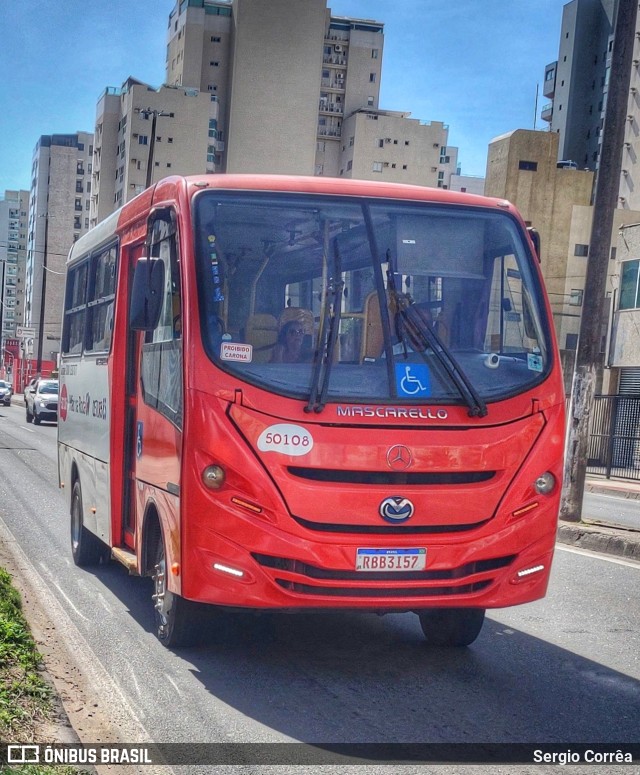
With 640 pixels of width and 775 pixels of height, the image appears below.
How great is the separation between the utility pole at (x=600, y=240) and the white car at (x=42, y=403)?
1077 inches

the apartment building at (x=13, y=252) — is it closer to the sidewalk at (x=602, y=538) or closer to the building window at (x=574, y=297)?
the building window at (x=574, y=297)

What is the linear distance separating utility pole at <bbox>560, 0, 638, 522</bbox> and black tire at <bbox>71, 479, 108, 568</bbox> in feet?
21.3

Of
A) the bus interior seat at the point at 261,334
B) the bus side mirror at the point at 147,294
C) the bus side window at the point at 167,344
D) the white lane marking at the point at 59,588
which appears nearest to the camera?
the bus interior seat at the point at 261,334

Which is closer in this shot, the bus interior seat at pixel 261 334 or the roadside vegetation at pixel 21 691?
the roadside vegetation at pixel 21 691

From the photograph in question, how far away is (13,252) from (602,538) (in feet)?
542

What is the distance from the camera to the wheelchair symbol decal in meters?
6.14

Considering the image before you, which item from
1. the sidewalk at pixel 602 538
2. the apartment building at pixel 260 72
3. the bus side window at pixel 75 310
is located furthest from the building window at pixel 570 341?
the bus side window at pixel 75 310

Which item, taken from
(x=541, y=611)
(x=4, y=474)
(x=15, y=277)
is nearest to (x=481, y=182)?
(x=15, y=277)

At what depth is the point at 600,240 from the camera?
14.5 metres

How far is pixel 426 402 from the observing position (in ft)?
20.1

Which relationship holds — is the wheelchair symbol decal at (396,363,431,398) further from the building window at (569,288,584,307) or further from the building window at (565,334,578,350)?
the building window at (569,288,584,307)

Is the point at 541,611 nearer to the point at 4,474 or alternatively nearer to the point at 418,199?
the point at 418,199

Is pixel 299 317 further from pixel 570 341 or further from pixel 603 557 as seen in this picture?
pixel 570 341

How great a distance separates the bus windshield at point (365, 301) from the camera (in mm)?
6145
